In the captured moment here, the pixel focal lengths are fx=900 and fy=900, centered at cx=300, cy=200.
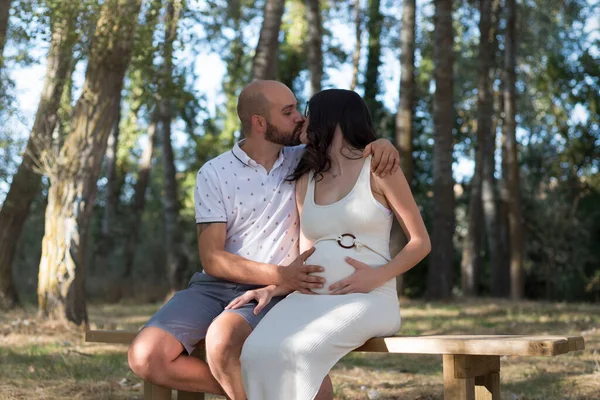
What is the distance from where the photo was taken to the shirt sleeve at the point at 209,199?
4.78 metres

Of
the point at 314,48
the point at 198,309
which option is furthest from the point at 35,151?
the point at 198,309

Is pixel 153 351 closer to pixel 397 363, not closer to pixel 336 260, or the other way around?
pixel 336 260

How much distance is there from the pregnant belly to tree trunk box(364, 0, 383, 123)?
21.9 m

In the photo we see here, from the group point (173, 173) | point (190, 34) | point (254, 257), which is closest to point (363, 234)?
point (254, 257)

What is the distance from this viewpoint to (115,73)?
11.0 meters

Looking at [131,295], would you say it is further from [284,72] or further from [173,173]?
[284,72]

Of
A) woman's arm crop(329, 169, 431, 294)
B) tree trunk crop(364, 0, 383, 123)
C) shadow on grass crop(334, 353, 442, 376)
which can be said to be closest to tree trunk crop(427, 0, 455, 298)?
shadow on grass crop(334, 353, 442, 376)

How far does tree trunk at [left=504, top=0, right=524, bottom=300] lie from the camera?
20125 mm

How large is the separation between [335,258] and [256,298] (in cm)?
50

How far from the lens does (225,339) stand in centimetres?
425

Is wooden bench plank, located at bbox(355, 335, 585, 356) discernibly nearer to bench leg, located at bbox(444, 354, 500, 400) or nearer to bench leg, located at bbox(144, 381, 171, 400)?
bench leg, located at bbox(444, 354, 500, 400)

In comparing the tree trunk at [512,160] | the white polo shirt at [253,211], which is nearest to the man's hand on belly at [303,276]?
the white polo shirt at [253,211]

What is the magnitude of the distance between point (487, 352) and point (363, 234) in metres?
0.88

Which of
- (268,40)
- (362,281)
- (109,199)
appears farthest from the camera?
(109,199)
